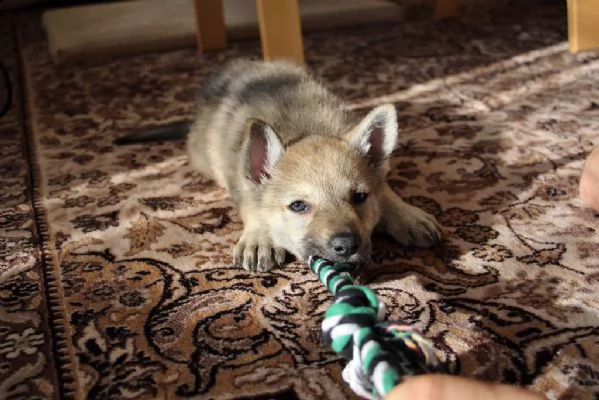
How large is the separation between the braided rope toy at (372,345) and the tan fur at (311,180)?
0.31 meters

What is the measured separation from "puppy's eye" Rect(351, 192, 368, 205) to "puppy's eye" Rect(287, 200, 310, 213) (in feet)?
0.34

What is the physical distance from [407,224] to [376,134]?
0.22 metres

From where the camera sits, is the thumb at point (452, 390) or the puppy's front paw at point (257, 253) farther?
the puppy's front paw at point (257, 253)

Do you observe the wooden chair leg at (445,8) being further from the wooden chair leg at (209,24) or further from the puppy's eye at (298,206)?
the puppy's eye at (298,206)

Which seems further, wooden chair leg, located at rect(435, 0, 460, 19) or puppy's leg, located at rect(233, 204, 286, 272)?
wooden chair leg, located at rect(435, 0, 460, 19)

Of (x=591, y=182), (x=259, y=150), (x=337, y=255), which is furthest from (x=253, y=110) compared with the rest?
(x=591, y=182)

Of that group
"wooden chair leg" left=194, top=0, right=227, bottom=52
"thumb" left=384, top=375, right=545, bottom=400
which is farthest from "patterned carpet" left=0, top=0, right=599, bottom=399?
"wooden chair leg" left=194, top=0, right=227, bottom=52

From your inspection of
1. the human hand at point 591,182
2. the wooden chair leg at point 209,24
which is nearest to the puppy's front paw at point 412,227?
the human hand at point 591,182

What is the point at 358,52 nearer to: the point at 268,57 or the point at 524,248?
the point at 268,57

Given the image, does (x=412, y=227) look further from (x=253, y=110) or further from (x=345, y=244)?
(x=253, y=110)

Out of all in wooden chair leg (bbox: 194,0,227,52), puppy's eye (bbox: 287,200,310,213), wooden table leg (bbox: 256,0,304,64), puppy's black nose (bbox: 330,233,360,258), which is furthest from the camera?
wooden chair leg (bbox: 194,0,227,52)

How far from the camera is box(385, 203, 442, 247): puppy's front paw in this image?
1.52m

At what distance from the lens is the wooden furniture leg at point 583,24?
271 cm

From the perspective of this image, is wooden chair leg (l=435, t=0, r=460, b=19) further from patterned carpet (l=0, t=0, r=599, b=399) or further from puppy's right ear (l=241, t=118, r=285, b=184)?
puppy's right ear (l=241, t=118, r=285, b=184)
